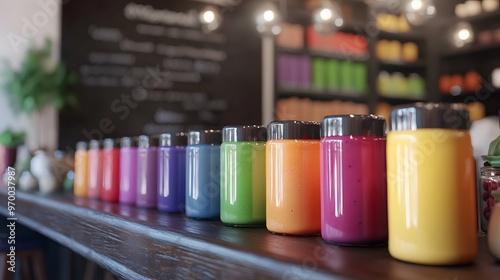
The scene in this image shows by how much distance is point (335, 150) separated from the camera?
797mm

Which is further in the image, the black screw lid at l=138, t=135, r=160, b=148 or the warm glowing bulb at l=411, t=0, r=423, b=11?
the warm glowing bulb at l=411, t=0, r=423, b=11

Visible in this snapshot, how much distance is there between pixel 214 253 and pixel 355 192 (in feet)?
0.83

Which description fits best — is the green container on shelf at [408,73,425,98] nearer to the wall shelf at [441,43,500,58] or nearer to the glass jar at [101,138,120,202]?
the wall shelf at [441,43,500,58]

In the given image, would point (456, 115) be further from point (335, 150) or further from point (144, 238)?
point (144, 238)

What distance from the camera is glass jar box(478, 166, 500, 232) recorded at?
0.87m

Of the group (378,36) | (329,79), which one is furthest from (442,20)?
(329,79)

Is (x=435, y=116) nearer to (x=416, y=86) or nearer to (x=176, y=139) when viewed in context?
(x=176, y=139)

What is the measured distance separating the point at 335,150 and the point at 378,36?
187 inches

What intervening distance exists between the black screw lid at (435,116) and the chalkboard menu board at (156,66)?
10.9 feet

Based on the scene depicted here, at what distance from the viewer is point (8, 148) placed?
10.1 ft

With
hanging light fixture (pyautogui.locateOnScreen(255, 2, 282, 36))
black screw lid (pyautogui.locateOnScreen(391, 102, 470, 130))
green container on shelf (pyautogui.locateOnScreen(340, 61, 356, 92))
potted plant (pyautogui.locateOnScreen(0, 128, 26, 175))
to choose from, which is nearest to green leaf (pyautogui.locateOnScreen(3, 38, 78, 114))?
potted plant (pyautogui.locateOnScreen(0, 128, 26, 175))

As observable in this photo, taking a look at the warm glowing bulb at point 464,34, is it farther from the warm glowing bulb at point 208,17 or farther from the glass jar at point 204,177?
the glass jar at point 204,177

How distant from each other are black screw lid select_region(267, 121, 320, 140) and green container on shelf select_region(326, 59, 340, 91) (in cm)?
397

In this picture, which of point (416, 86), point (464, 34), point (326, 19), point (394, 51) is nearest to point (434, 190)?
point (326, 19)
